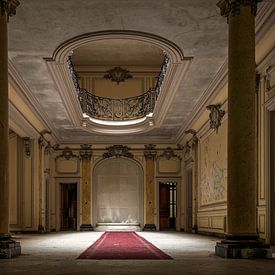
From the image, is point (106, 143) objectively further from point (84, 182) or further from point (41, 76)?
point (41, 76)

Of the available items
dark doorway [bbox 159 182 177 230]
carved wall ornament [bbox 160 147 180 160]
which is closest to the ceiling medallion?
carved wall ornament [bbox 160 147 180 160]

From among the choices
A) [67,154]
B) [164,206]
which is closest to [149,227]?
[164,206]

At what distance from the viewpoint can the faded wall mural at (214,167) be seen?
44.0ft

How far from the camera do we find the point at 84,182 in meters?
21.2

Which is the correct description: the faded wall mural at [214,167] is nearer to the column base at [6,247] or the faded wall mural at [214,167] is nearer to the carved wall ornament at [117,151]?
the carved wall ornament at [117,151]

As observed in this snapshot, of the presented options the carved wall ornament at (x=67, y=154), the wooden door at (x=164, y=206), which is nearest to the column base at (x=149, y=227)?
the wooden door at (x=164, y=206)

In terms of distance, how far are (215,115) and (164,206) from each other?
10.6m

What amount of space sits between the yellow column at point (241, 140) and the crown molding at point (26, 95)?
5.76 meters

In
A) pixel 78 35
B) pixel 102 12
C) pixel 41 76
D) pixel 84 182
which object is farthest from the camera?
pixel 84 182

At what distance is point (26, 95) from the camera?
525 inches

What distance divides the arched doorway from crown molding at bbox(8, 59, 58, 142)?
186 inches

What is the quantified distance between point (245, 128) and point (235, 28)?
1.47 meters

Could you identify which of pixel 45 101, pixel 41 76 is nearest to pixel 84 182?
pixel 45 101

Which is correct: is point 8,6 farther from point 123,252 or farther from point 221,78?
point 221,78
